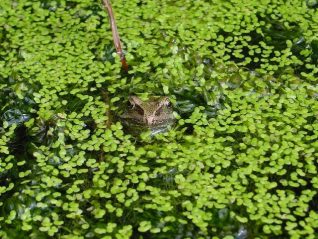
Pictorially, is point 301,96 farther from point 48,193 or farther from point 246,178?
point 48,193

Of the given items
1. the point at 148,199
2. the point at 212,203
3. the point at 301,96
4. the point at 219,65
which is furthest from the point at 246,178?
the point at 219,65

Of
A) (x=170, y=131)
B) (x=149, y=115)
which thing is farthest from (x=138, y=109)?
(x=170, y=131)

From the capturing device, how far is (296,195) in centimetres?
267

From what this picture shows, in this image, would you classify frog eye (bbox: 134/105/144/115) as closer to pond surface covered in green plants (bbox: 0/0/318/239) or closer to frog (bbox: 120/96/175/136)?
frog (bbox: 120/96/175/136)

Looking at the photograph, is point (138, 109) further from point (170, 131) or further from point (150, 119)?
point (170, 131)

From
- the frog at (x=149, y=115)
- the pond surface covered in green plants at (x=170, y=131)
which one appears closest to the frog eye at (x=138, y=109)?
the frog at (x=149, y=115)

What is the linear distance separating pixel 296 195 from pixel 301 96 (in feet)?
2.37

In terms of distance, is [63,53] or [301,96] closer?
[301,96]

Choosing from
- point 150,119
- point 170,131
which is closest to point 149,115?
point 150,119

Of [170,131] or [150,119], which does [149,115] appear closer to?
[150,119]

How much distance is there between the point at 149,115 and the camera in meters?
3.03

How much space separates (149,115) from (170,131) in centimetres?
15

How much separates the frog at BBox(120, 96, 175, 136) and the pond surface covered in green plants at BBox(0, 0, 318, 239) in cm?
6

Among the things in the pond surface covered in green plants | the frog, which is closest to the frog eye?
the frog
